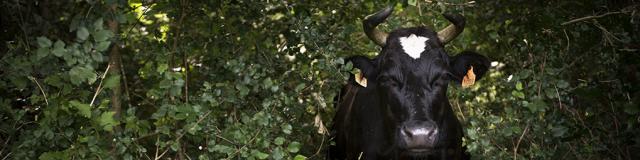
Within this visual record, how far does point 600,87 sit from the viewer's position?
20.0 feet

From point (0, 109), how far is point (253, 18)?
88.7 inches

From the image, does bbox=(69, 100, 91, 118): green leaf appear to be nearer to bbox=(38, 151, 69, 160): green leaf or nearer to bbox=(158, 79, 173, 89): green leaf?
bbox=(38, 151, 69, 160): green leaf

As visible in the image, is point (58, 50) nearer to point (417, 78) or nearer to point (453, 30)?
point (417, 78)

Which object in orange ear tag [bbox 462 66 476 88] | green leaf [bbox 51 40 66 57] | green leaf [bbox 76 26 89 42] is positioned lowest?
orange ear tag [bbox 462 66 476 88]

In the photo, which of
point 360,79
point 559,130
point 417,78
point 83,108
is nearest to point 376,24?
point 360,79

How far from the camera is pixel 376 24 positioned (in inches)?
257

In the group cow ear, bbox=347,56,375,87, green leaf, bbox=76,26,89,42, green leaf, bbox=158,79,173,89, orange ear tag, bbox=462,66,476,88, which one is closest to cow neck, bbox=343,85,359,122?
cow ear, bbox=347,56,375,87

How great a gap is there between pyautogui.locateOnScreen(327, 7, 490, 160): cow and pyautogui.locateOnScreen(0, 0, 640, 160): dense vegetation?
240 mm

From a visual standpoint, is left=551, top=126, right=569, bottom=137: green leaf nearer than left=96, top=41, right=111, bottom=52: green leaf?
No

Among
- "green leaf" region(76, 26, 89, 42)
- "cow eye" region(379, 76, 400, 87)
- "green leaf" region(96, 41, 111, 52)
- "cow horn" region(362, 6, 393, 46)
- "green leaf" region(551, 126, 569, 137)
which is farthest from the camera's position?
"cow horn" region(362, 6, 393, 46)

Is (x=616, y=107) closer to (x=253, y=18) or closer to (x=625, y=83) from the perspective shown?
(x=625, y=83)

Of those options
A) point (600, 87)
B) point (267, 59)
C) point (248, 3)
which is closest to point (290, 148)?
point (267, 59)

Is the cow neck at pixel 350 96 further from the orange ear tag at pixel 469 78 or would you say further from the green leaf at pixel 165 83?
the green leaf at pixel 165 83

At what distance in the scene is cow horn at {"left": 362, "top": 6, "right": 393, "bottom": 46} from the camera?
21.1 feet
